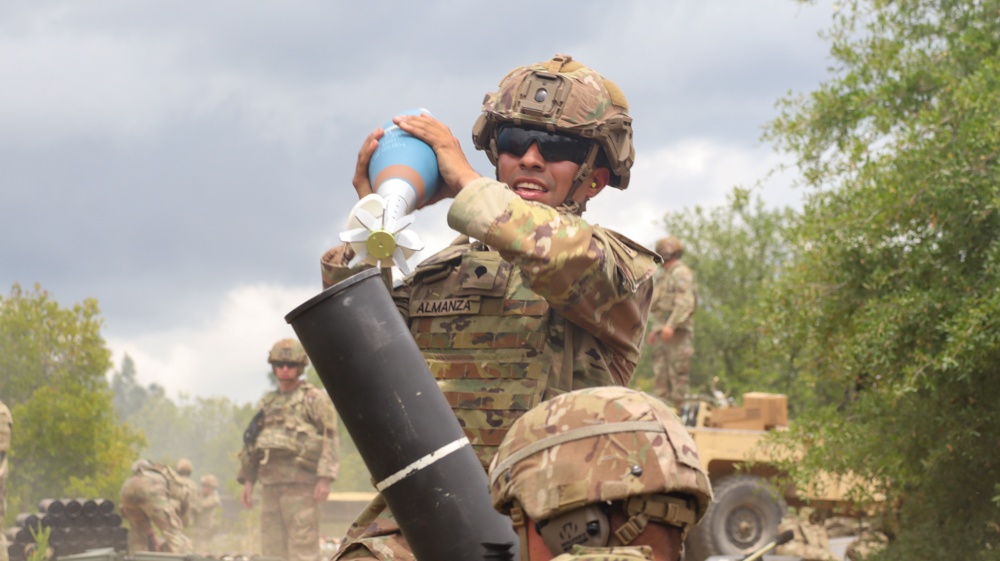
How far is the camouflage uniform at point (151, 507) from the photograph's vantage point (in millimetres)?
16000

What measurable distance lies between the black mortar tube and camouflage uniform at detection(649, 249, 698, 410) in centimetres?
1461

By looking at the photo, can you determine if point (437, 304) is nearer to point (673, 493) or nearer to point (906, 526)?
point (673, 493)

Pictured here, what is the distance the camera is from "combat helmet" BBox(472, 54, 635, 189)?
13.1ft

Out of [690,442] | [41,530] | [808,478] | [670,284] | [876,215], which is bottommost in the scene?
[690,442]

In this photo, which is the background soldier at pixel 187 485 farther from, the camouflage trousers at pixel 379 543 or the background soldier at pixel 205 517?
the camouflage trousers at pixel 379 543

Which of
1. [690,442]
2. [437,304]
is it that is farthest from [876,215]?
[690,442]

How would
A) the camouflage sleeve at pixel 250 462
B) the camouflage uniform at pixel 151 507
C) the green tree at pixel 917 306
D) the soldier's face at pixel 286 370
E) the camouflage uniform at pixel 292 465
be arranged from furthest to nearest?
1. the camouflage uniform at pixel 151 507
2. the soldier's face at pixel 286 370
3. the camouflage sleeve at pixel 250 462
4. the camouflage uniform at pixel 292 465
5. the green tree at pixel 917 306

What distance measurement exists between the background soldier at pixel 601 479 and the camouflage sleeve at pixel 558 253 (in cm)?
95

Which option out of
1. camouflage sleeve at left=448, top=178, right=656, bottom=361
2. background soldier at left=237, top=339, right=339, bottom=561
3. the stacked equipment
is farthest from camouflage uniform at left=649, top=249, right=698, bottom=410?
camouflage sleeve at left=448, top=178, right=656, bottom=361

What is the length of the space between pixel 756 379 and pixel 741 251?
5.37 metres

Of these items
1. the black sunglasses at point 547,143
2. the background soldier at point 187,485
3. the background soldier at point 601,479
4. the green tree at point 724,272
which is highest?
the green tree at point 724,272

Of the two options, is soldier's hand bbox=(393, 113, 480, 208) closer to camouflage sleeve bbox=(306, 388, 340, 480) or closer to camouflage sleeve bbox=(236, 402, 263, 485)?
camouflage sleeve bbox=(306, 388, 340, 480)

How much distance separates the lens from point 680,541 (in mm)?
2609

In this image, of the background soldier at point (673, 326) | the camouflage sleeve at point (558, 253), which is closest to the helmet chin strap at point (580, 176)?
the camouflage sleeve at point (558, 253)
